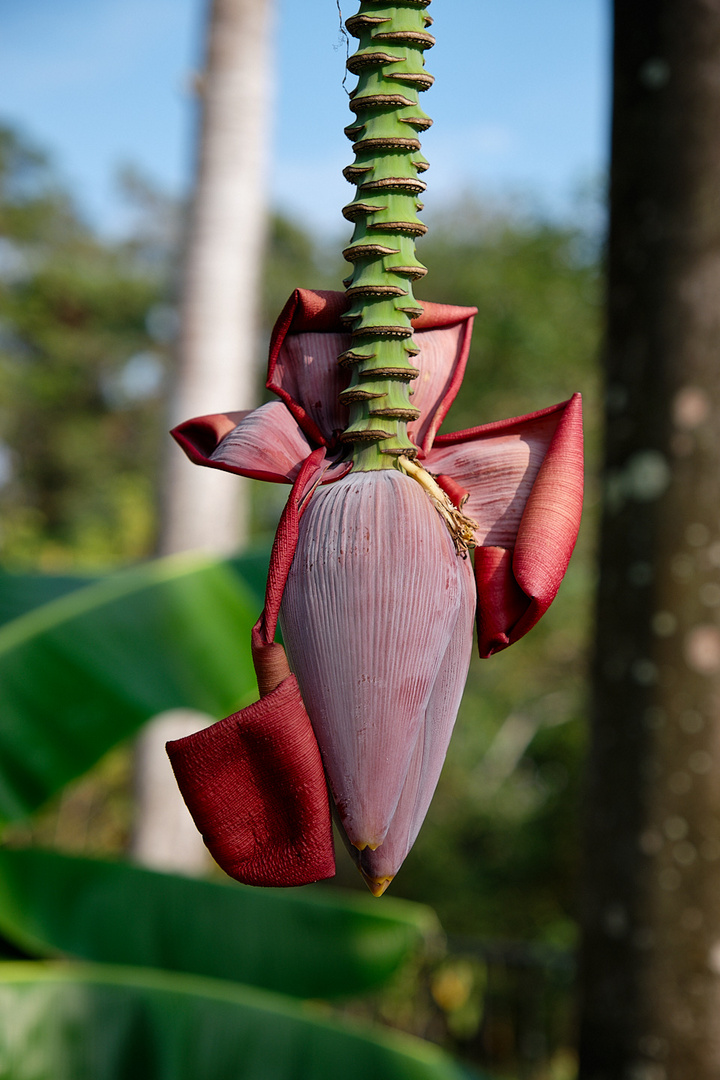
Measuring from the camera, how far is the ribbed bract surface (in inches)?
7.8

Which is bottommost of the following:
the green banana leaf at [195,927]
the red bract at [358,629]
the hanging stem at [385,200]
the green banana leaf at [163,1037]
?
the green banana leaf at [195,927]

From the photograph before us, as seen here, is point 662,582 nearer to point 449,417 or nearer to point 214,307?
point 214,307

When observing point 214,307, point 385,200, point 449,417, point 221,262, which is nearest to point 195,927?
point 214,307

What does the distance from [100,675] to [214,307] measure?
145cm

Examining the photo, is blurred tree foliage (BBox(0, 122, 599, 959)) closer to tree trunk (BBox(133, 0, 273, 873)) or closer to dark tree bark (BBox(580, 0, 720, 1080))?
tree trunk (BBox(133, 0, 273, 873))

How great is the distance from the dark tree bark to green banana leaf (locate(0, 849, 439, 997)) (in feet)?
2.90

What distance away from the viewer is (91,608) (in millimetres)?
1330

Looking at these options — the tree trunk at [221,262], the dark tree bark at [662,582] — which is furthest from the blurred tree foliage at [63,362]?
the dark tree bark at [662,582]

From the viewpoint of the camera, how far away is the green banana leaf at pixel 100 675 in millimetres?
1269

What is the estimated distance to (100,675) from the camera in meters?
1.28

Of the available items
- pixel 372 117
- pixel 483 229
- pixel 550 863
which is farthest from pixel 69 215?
pixel 372 117

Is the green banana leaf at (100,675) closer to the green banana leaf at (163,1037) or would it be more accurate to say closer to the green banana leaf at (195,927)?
the green banana leaf at (163,1037)

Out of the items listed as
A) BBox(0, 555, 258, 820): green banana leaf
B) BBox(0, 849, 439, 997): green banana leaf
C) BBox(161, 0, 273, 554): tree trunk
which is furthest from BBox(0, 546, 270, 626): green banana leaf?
BBox(161, 0, 273, 554): tree trunk

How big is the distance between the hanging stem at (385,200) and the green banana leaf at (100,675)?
1081 mm
